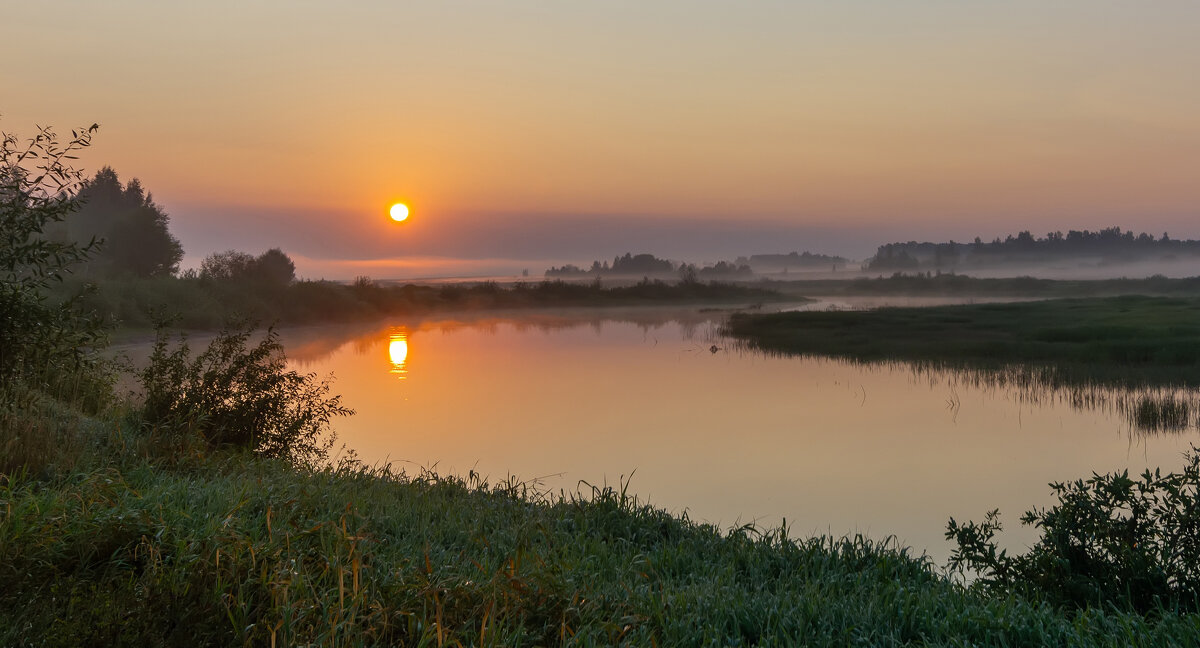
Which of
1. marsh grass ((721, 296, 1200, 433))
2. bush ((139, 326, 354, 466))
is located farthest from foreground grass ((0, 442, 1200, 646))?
marsh grass ((721, 296, 1200, 433))

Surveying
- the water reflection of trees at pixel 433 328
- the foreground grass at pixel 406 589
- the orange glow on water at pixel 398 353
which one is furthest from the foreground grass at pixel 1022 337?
the foreground grass at pixel 406 589

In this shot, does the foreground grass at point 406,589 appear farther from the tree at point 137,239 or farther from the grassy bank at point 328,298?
the tree at point 137,239

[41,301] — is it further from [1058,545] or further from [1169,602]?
[1169,602]

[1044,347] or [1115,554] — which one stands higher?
[1115,554]

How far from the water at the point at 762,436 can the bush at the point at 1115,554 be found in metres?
Result: 2.83

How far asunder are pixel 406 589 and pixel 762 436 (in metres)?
12.6

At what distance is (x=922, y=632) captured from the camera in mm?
5062

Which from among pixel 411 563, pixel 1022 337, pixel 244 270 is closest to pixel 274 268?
pixel 244 270

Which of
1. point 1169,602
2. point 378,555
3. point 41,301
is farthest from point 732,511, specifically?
point 41,301

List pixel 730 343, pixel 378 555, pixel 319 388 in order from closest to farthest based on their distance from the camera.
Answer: pixel 378 555 → pixel 319 388 → pixel 730 343

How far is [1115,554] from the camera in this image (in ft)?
20.5

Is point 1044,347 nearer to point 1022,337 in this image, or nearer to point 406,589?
point 1022,337

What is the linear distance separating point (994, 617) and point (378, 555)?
13.6 feet

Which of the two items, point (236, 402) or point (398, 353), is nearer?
A: point (236, 402)
